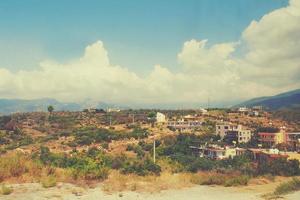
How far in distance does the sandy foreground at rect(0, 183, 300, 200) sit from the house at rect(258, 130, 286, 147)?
62.9 m

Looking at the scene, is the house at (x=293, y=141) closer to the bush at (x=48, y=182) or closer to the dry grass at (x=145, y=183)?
the dry grass at (x=145, y=183)

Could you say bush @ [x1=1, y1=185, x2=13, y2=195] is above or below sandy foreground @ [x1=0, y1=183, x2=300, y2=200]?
above

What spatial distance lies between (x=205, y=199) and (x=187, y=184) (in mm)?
2890

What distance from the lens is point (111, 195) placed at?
14.0 m

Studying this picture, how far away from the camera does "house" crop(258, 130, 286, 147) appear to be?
252 feet

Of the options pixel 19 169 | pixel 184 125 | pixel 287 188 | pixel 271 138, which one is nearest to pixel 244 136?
pixel 271 138

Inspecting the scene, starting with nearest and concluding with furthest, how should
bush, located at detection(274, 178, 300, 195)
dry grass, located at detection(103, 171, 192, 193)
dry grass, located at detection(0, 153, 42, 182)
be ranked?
bush, located at detection(274, 178, 300, 195)
dry grass, located at detection(103, 171, 192, 193)
dry grass, located at detection(0, 153, 42, 182)

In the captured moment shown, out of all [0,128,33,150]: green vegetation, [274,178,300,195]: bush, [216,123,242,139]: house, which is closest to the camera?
[274,178,300,195]: bush

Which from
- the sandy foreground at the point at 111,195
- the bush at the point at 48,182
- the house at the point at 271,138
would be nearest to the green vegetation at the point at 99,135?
the house at the point at 271,138

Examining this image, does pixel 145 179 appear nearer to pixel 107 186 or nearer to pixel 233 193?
pixel 107 186

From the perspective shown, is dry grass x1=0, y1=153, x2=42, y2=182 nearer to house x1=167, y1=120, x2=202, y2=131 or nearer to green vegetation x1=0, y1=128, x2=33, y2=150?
green vegetation x1=0, y1=128, x2=33, y2=150

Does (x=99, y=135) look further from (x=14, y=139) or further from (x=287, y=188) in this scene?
(x=287, y=188)

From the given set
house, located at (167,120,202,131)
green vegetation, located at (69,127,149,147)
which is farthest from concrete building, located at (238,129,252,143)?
green vegetation, located at (69,127,149,147)

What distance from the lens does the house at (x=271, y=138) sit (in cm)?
7688
